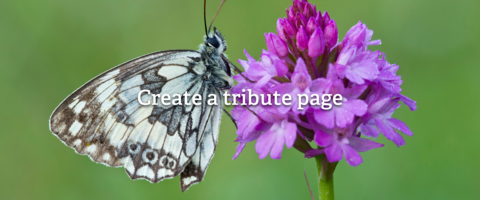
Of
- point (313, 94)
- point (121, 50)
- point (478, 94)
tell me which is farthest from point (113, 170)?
point (478, 94)

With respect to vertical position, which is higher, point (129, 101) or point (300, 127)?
point (129, 101)

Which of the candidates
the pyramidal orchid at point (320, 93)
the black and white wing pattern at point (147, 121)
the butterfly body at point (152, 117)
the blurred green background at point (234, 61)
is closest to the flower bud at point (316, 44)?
the pyramidal orchid at point (320, 93)

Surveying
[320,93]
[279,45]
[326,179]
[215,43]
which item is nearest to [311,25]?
[279,45]

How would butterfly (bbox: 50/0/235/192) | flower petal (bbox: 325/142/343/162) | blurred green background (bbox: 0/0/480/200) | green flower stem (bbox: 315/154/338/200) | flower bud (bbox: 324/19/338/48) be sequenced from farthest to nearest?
blurred green background (bbox: 0/0/480/200)
butterfly (bbox: 50/0/235/192)
flower bud (bbox: 324/19/338/48)
green flower stem (bbox: 315/154/338/200)
flower petal (bbox: 325/142/343/162)

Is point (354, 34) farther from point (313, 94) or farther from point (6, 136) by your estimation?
point (6, 136)

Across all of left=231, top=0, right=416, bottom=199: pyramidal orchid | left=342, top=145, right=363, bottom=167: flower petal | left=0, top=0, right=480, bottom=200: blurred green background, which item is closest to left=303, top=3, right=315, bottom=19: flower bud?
left=231, top=0, right=416, bottom=199: pyramidal orchid

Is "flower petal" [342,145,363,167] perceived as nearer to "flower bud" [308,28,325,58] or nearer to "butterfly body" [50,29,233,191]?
"flower bud" [308,28,325,58]
